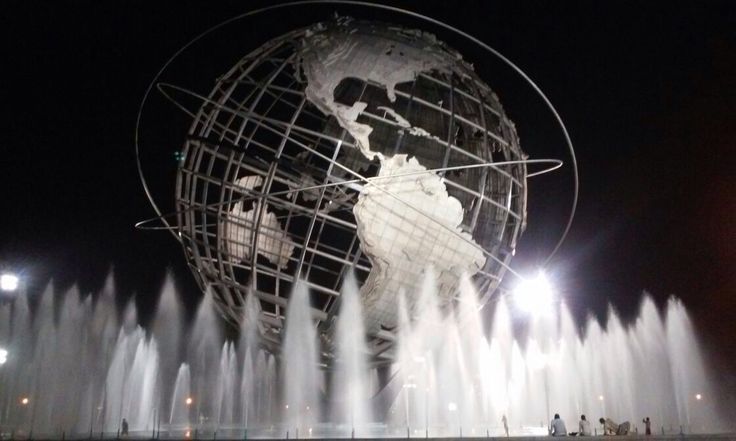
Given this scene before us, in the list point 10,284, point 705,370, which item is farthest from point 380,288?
point 705,370

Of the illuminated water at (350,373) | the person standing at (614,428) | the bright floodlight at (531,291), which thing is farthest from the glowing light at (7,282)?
the person standing at (614,428)

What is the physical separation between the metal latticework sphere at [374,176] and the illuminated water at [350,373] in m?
0.50

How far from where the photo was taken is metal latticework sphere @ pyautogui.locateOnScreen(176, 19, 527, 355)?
11.3m

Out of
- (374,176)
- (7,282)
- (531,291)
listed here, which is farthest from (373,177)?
(7,282)

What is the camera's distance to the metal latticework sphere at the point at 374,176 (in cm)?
1129

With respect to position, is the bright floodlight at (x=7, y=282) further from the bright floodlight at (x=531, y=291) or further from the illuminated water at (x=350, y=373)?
the bright floodlight at (x=531, y=291)

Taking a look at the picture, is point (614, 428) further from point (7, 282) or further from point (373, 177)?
point (7, 282)

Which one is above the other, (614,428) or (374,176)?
(374,176)

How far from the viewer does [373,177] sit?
36.8ft

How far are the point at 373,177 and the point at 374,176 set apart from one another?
981 millimetres

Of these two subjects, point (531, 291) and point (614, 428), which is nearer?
point (614, 428)

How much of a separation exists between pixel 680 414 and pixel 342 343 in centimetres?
1431

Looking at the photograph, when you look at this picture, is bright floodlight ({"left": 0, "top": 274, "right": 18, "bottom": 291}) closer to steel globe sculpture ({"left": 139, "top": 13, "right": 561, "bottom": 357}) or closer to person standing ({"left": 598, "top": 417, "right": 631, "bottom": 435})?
steel globe sculpture ({"left": 139, "top": 13, "right": 561, "bottom": 357})

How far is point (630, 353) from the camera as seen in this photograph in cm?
1961
